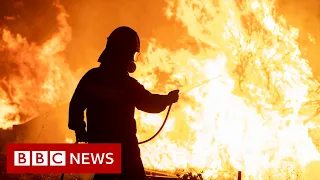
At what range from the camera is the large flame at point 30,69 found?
1373cm

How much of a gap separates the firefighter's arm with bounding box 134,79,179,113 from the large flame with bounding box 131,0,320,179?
19.9ft

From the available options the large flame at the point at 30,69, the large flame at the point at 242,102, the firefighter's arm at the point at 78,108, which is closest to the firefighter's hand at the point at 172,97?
the firefighter's arm at the point at 78,108

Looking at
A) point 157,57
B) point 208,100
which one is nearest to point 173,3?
point 157,57

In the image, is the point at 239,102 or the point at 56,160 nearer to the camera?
the point at 56,160

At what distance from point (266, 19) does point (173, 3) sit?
330 cm

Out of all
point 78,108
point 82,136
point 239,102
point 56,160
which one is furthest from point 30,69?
point 82,136

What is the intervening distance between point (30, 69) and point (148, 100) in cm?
1092

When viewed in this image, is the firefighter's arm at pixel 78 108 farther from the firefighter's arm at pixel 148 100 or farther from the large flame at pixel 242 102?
A: the large flame at pixel 242 102

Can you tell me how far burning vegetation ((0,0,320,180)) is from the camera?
9836 millimetres

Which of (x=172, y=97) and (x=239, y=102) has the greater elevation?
(x=239, y=102)

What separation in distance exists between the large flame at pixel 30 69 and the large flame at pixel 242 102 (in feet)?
16.2

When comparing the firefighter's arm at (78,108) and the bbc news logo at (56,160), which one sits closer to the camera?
the firefighter's arm at (78,108)

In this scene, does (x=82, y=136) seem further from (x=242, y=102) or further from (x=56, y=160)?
(x=242, y=102)

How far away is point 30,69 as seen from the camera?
1382cm
